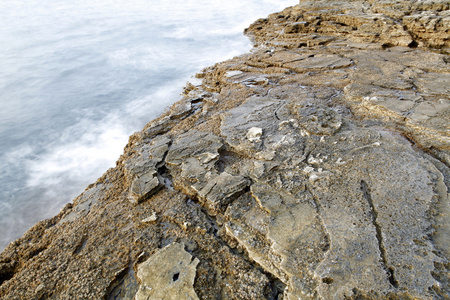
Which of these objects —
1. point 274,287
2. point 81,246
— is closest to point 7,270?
point 81,246

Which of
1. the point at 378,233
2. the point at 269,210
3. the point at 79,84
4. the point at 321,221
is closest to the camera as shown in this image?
the point at 378,233

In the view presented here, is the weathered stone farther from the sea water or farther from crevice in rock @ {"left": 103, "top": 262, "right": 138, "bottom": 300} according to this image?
the sea water

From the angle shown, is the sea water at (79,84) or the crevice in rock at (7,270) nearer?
the crevice in rock at (7,270)

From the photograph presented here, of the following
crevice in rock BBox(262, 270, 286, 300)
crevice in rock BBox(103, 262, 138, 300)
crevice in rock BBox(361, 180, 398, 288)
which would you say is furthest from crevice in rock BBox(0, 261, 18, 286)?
crevice in rock BBox(361, 180, 398, 288)

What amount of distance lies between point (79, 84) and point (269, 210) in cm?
775

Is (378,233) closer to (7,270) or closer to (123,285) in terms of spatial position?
(123,285)

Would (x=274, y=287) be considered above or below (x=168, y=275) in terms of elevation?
below

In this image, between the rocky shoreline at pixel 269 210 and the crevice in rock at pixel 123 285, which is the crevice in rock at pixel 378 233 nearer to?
the rocky shoreline at pixel 269 210

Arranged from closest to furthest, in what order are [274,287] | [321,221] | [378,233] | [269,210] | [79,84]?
[274,287] < [378,233] < [321,221] < [269,210] < [79,84]

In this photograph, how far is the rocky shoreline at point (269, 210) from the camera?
1.73 meters

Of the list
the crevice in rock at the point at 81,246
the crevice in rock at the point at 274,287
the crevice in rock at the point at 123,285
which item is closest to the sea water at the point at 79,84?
the crevice in rock at the point at 81,246

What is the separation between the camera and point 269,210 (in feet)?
7.16

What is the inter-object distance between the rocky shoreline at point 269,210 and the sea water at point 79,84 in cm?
152

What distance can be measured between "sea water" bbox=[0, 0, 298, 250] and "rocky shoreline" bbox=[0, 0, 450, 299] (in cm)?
152
